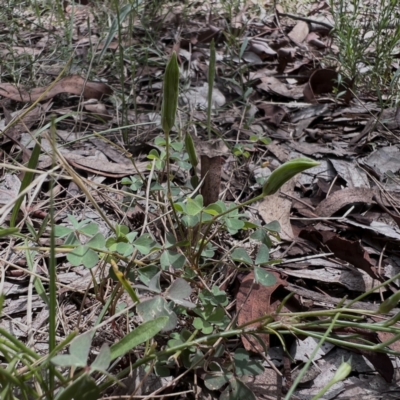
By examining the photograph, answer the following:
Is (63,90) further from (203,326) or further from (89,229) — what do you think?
(203,326)

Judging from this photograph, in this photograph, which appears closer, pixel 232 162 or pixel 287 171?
pixel 287 171

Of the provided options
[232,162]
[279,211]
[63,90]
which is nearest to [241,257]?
[279,211]

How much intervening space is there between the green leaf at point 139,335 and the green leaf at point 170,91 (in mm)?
A: 398

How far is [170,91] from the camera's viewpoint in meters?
0.90

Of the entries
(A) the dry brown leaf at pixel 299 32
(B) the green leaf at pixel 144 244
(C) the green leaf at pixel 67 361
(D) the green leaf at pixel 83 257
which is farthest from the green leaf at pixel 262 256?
(A) the dry brown leaf at pixel 299 32

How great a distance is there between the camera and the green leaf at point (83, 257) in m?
0.83

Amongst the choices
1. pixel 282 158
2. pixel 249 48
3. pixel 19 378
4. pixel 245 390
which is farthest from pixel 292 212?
pixel 249 48

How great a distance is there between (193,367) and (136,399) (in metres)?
0.12

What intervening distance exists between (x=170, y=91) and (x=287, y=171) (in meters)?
0.28

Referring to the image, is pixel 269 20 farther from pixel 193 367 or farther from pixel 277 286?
pixel 193 367

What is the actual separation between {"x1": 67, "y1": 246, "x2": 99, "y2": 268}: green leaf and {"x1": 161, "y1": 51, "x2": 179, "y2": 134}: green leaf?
29 cm

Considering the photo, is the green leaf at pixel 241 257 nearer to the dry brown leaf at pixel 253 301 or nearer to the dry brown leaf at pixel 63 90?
the dry brown leaf at pixel 253 301

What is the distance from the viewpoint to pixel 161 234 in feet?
3.94

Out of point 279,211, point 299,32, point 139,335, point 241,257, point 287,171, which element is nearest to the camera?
point 139,335
